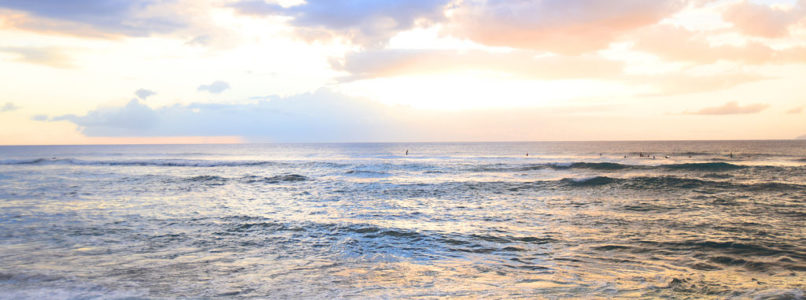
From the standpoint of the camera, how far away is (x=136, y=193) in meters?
26.3

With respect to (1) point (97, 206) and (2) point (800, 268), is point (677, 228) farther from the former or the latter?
(1) point (97, 206)

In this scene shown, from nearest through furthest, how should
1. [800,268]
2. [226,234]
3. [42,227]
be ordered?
[800,268], [226,234], [42,227]

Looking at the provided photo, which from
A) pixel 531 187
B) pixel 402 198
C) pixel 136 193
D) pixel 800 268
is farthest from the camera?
pixel 531 187

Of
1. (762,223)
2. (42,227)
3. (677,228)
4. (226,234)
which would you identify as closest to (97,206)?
(42,227)

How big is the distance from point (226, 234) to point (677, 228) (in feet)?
52.6

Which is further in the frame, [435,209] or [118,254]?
[435,209]

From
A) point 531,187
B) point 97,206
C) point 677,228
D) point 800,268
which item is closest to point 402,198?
point 531,187

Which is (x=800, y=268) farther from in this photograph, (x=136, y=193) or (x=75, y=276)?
(x=136, y=193)

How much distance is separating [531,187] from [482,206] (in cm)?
1048

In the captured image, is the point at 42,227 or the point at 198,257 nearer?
the point at 198,257

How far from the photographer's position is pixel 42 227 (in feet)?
49.5

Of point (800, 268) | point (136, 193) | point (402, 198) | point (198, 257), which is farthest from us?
point (136, 193)

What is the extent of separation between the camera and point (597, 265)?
10211 mm

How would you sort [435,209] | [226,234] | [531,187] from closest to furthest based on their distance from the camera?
1. [226,234]
2. [435,209]
3. [531,187]
